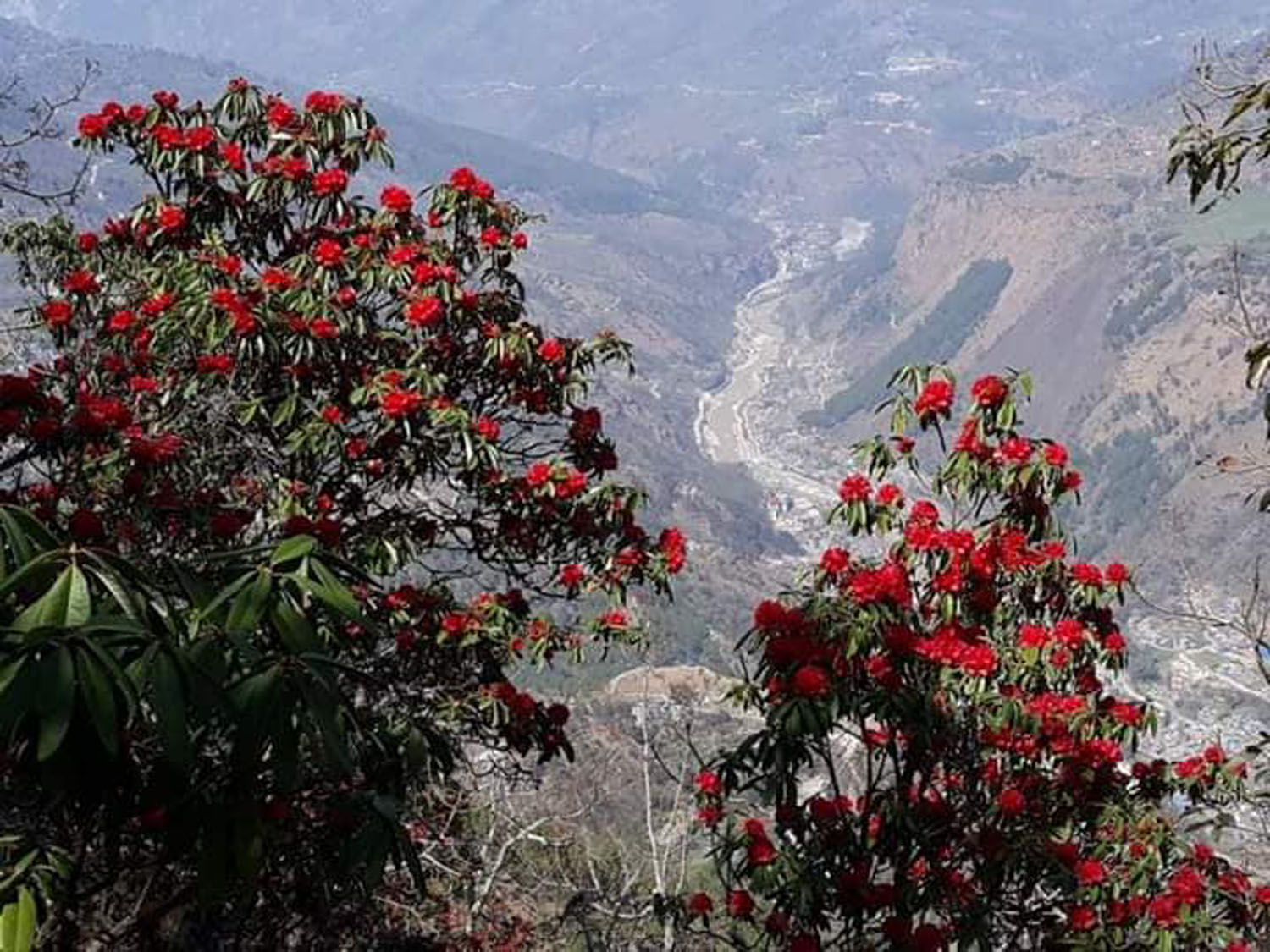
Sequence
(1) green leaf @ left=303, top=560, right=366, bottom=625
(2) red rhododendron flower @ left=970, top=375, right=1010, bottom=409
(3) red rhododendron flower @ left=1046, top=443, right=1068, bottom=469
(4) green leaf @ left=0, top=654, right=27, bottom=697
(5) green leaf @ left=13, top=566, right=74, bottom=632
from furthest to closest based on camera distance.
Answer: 1. (2) red rhododendron flower @ left=970, top=375, right=1010, bottom=409
2. (3) red rhododendron flower @ left=1046, top=443, right=1068, bottom=469
3. (1) green leaf @ left=303, top=560, right=366, bottom=625
4. (5) green leaf @ left=13, top=566, right=74, bottom=632
5. (4) green leaf @ left=0, top=654, right=27, bottom=697

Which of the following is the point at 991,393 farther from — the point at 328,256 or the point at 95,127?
the point at 95,127

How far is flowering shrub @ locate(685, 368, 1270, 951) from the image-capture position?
14.4 feet

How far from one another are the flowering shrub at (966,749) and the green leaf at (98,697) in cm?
278

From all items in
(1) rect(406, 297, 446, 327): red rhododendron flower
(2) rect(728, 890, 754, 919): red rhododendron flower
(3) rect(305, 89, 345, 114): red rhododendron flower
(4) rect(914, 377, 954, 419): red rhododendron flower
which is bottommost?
(2) rect(728, 890, 754, 919): red rhododendron flower

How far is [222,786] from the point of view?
73.2 inches

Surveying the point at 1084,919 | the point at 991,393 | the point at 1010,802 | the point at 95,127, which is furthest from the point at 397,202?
the point at 1084,919

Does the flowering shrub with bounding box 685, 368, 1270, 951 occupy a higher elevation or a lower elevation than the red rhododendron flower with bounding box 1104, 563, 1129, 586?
lower

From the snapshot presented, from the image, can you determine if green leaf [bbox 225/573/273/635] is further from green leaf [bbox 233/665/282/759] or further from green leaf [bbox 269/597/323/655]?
green leaf [bbox 233/665/282/759]

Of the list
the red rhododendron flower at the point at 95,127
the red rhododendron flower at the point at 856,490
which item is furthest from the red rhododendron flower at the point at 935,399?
the red rhododendron flower at the point at 95,127

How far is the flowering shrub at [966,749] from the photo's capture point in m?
4.38

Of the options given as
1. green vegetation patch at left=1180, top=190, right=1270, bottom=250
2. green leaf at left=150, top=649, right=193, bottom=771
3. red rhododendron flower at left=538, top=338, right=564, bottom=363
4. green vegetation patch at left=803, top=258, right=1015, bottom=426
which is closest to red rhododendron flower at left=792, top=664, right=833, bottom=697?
red rhododendron flower at left=538, top=338, right=564, bottom=363

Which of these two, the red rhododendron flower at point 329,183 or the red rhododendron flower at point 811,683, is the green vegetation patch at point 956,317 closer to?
the red rhododendron flower at point 329,183

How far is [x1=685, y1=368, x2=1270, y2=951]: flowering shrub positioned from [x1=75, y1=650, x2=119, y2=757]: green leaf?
2780 millimetres

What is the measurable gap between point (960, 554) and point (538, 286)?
531ft
